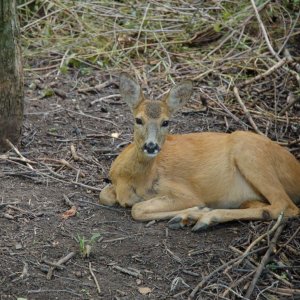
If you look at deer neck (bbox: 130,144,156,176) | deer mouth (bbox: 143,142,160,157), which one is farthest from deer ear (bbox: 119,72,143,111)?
deer mouth (bbox: 143,142,160,157)

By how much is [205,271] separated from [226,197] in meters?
→ 1.33

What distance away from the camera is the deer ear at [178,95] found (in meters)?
7.05

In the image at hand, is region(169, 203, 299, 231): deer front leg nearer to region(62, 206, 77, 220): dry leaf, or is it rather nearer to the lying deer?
the lying deer

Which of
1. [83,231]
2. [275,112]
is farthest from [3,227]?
[275,112]

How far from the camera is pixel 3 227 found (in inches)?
249

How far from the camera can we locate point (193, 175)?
7.19 meters

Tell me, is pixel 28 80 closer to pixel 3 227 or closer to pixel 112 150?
pixel 112 150

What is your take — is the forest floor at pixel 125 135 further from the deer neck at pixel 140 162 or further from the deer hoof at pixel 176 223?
the deer neck at pixel 140 162

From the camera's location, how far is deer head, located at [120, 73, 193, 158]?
261 inches

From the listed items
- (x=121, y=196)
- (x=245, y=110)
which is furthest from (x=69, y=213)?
(x=245, y=110)

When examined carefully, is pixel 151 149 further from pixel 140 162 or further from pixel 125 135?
pixel 125 135

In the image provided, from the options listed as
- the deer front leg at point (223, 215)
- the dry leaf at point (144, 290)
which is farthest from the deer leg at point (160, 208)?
the dry leaf at point (144, 290)

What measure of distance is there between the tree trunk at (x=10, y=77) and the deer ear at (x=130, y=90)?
1.27 m

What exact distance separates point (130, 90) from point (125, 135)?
1.62 metres
